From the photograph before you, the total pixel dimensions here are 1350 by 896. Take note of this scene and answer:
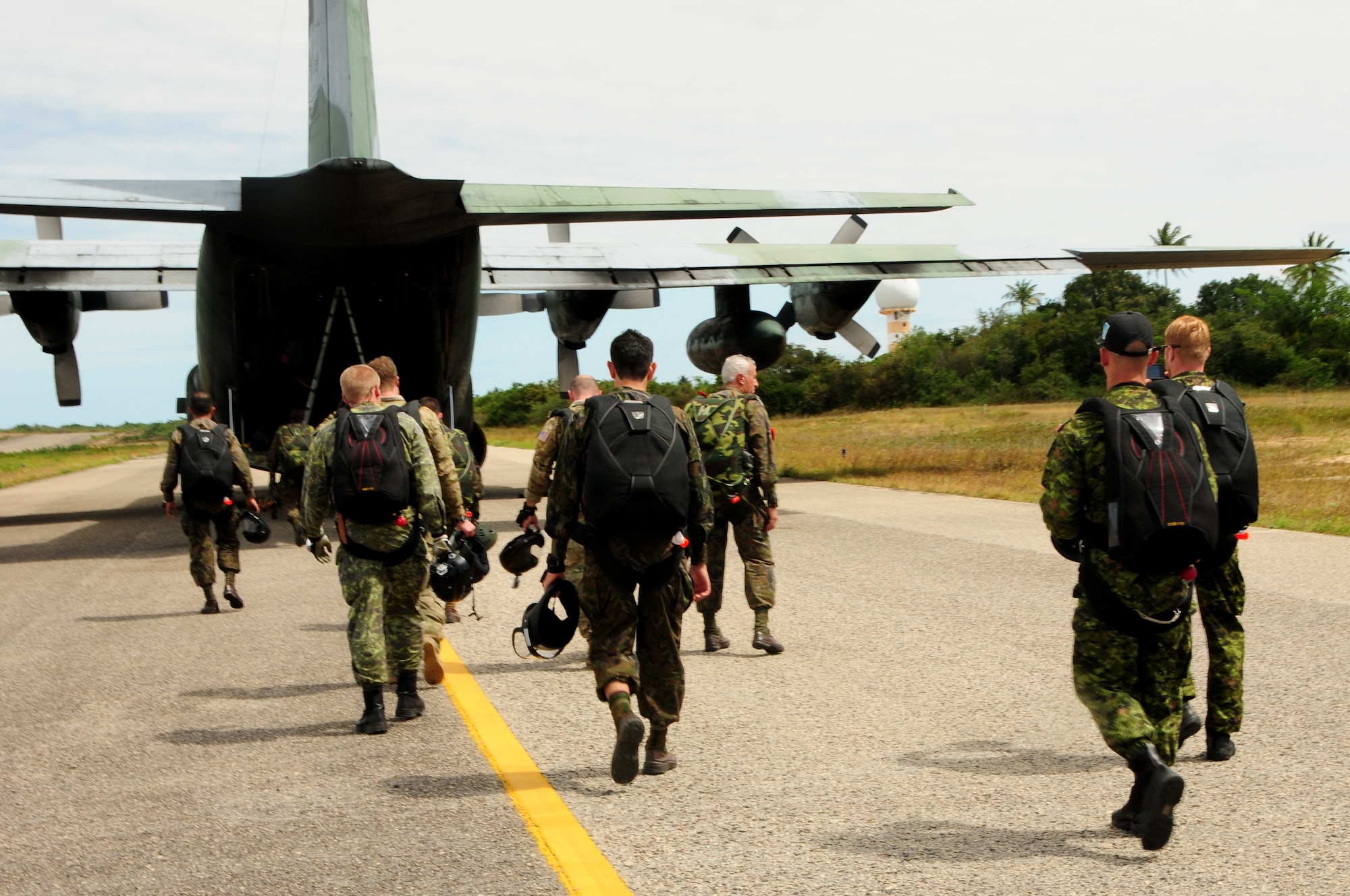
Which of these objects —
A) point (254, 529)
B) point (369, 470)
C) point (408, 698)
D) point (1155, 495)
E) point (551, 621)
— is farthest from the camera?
point (254, 529)

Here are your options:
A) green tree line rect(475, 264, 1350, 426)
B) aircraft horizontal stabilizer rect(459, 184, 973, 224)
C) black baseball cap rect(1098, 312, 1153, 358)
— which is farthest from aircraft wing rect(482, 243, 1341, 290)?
green tree line rect(475, 264, 1350, 426)

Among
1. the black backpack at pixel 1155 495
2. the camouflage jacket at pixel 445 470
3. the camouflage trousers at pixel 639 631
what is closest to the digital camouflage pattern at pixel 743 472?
the camouflage jacket at pixel 445 470

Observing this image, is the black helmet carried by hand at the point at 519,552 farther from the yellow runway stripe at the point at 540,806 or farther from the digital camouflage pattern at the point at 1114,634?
the digital camouflage pattern at the point at 1114,634

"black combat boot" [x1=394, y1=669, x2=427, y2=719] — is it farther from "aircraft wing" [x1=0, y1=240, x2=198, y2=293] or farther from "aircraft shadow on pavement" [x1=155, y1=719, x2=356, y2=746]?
"aircraft wing" [x1=0, y1=240, x2=198, y2=293]

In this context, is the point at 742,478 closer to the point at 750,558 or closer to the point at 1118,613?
the point at 750,558

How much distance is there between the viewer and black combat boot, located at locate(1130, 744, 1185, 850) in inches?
156

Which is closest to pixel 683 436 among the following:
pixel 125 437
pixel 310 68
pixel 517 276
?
pixel 310 68

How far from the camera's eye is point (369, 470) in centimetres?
610

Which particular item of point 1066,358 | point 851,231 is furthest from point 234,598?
point 1066,358

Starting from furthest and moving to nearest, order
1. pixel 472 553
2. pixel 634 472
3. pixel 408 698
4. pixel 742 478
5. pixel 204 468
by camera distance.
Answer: pixel 204 468 < pixel 742 478 < pixel 472 553 < pixel 408 698 < pixel 634 472

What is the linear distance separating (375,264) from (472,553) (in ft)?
29.6

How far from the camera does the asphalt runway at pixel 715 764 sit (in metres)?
4.13

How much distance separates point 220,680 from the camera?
7469 millimetres

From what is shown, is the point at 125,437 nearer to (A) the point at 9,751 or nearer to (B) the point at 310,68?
(B) the point at 310,68
